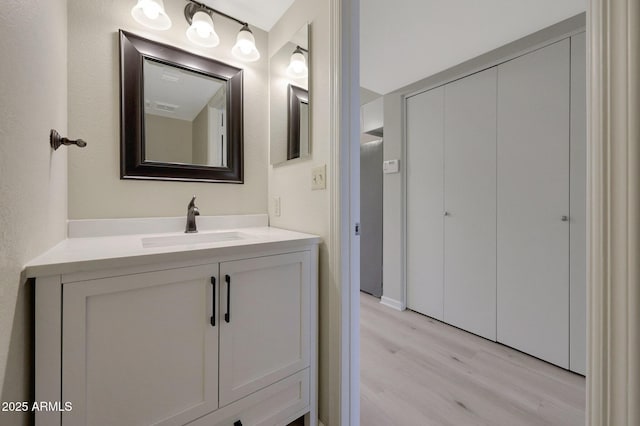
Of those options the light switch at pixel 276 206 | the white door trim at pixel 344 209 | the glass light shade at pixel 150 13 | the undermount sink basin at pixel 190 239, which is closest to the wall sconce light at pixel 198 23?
the glass light shade at pixel 150 13

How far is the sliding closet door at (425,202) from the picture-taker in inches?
93.5

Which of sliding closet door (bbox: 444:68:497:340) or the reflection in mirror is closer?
the reflection in mirror

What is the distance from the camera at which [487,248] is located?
6.82ft

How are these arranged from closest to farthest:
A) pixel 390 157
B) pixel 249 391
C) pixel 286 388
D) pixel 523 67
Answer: pixel 249 391, pixel 286 388, pixel 523 67, pixel 390 157

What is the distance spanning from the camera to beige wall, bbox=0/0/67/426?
0.56 metres

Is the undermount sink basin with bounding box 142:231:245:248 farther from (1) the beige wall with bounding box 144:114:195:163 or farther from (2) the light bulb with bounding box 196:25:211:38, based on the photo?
(2) the light bulb with bounding box 196:25:211:38

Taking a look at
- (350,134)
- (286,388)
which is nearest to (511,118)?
(350,134)

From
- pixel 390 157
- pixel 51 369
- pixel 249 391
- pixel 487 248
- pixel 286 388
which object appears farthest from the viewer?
pixel 390 157

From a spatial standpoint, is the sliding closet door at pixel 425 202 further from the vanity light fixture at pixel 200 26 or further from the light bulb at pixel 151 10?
the light bulb at pixel 151 10

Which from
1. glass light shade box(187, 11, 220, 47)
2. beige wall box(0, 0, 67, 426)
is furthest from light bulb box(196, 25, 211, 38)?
beige wall box(0, 0, 67, 426)

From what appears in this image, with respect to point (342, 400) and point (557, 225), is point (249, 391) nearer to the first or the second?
point (342, 400)

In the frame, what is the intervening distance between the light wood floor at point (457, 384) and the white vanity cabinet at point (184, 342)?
0.51 meters

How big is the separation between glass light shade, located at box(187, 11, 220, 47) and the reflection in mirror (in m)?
0.17

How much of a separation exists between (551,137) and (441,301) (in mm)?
1503
